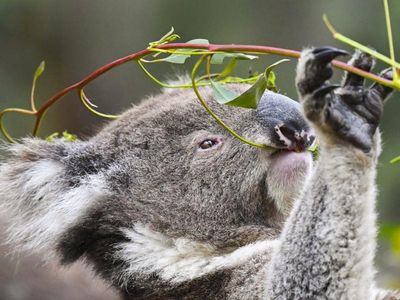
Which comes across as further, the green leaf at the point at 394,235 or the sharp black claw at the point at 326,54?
the green leaf at the point at 394,235

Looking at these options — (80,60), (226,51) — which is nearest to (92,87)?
(80,60)

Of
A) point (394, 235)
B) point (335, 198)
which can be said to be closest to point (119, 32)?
point (394, 235)

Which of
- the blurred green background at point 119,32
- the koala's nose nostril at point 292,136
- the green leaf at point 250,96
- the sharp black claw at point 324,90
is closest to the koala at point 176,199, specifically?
the koala's nose nostril at point 292,136

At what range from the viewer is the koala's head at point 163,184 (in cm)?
350

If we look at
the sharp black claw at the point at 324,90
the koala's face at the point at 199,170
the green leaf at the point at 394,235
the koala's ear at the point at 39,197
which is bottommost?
the green leaf at the point at 394,235

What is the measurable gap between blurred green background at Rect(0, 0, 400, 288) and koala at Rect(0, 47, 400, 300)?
23.0 ft

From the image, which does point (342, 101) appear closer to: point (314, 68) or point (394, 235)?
point (314, 68)

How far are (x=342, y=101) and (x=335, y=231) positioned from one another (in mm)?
460

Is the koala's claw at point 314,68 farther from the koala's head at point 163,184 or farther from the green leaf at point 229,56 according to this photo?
the koala's head at point 163,184

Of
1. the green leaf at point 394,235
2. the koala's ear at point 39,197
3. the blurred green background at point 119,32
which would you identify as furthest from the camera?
the blurred green background at point 119,32

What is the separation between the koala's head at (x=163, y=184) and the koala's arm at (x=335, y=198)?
55cm

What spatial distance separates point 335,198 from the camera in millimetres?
2789

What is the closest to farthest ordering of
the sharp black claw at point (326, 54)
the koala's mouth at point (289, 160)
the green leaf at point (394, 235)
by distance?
the sharp black claw at point (326, 54)
the koala's mouth at point (289, 160)
the green leaf at point (394, 235)

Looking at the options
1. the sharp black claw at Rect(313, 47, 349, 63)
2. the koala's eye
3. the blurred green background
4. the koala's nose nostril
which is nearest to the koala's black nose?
the koala's nose nostril
